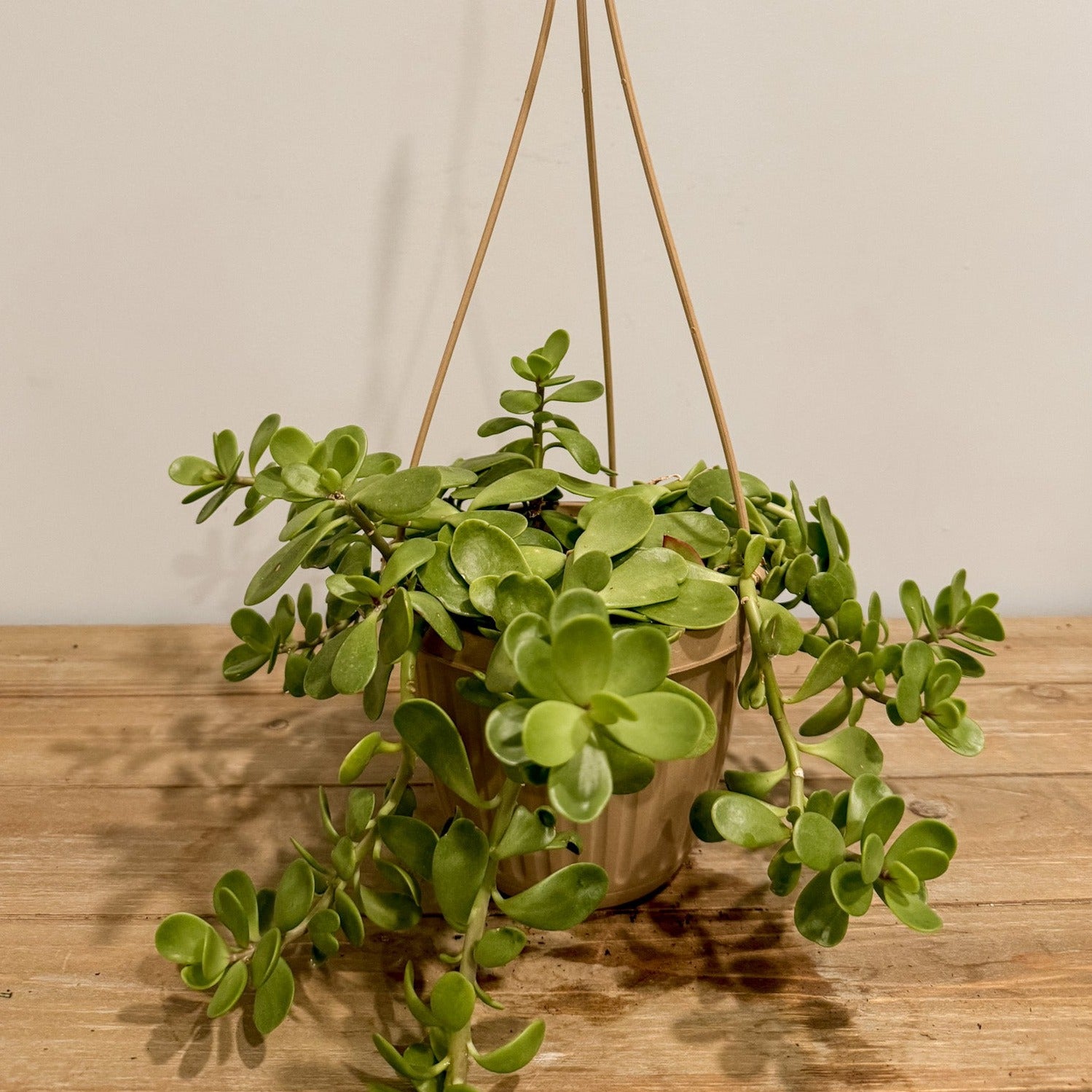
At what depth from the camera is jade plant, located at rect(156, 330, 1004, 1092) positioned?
427 mm

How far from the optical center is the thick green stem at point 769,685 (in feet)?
1.91

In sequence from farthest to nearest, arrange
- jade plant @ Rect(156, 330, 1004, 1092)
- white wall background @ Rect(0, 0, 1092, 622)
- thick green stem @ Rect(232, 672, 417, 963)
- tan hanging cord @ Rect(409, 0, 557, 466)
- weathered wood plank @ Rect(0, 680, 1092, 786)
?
white wall background @ Rect(0, 0, 1092, 622) < weathered wood plank @ Rect(0, 680, 1092, 786) < tan hanging cord @ Rect(409, 0, 557, 466) < thick green stem @ Rect(232, 672, 417, 963) < jade plant @ Rect(156, 330, 1004, 1092)

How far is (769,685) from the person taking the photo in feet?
2.00

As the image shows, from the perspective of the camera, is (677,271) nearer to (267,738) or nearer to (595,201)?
(595,201)

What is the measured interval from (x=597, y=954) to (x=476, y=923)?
0.58ft

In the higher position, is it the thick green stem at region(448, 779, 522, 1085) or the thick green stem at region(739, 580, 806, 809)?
the thick green stem at region(739, 580, 806, 809)

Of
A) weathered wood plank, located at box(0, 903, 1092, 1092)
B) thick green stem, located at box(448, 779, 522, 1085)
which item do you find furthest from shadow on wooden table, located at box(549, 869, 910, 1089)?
thick green stem, located at box(448, 779, 522, 1085)

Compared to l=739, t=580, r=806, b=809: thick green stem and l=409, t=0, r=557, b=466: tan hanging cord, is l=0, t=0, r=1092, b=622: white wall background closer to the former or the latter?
l=409, t=0, r=557, b=466: tan hanging cord

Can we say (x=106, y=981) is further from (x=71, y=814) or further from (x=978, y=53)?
(x=978, y=53)

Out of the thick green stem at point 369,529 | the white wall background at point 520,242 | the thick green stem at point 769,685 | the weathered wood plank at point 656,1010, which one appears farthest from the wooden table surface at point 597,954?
the white wall background at point 520,242

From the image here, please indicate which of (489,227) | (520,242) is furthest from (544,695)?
(520,242)

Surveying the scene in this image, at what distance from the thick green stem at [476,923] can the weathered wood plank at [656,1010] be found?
0.25 ft

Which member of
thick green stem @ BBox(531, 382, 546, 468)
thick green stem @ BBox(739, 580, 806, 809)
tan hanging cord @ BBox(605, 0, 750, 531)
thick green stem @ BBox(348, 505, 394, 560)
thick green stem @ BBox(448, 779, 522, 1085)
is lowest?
thick green stem @ BBox(448, 779, 522, 1085)

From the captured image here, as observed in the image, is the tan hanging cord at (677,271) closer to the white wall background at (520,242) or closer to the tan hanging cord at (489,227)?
the tan hanging cord at (489,227)
